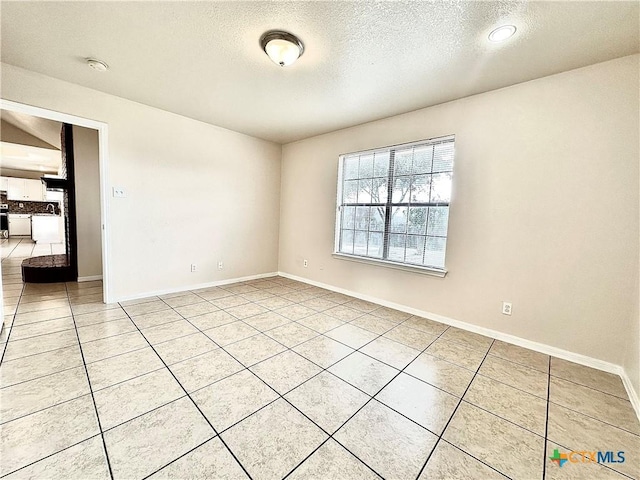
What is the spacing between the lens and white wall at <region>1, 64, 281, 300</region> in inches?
119

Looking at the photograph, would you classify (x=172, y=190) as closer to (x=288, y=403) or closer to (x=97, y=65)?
(x=97, y=65)

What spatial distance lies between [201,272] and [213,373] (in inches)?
98.3

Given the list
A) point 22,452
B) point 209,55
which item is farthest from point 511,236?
point 22,452

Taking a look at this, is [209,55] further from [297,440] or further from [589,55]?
[589,55]

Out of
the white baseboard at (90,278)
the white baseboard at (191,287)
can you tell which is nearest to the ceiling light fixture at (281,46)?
the white baseboard at (191,287)

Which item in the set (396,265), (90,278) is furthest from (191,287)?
(396,265)

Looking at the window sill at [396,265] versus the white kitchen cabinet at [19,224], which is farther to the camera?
the white kitchen cabinet at [19,224]

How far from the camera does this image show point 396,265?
3.37 metres

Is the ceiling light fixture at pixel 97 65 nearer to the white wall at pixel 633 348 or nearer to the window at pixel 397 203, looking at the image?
the window at pixel 397 203

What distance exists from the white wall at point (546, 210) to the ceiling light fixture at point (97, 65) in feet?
10.5

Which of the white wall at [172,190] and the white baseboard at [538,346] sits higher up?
the white wall at [172,190]

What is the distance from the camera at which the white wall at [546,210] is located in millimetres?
2061

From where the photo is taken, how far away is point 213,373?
6.22 feet

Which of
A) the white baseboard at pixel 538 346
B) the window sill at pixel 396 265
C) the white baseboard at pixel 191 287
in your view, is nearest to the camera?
the white baseboard at pixel 538 346
